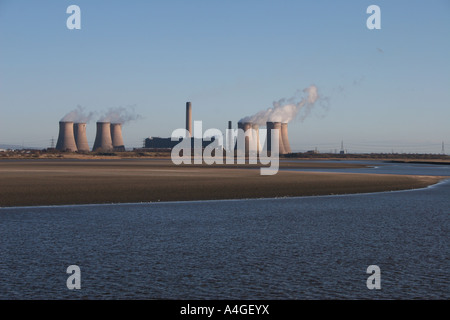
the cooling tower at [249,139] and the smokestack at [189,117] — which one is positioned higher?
the smokestack at [189,117]

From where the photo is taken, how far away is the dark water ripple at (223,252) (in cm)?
954

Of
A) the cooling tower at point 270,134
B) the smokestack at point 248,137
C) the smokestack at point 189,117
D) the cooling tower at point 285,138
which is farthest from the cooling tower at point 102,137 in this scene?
the cooling tower at point 285,138

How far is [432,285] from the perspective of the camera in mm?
9828

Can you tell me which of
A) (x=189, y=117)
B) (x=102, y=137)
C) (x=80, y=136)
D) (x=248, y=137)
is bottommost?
(x=248, y=137)

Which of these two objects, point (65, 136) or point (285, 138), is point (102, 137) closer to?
point (65, 136)

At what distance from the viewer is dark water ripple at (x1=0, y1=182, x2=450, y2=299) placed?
31.3 ft

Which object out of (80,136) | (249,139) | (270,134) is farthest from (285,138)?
(80,136)

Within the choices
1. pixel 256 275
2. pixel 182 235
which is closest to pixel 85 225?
pixel 182 235

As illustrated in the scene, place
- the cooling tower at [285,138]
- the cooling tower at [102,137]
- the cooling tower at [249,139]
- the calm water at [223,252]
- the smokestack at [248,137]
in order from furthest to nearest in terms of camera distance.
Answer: the cooling tower at [102,137] < the cooling tower at [285,138] < the smokestack at [248,137] < the cooling tower at [249,139] < the calm water at [223,252]

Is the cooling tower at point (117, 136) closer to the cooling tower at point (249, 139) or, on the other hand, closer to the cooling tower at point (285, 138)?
the cooling tower at point (249, 139)

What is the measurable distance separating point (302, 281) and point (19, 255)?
6447 mm

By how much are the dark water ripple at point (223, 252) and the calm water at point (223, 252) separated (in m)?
0.02

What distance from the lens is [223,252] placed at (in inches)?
505
